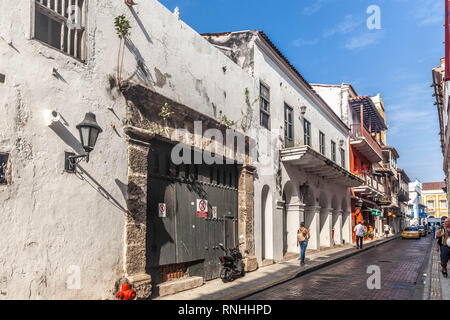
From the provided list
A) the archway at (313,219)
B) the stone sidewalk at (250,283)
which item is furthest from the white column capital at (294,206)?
the stone sidewalk at (250,283)

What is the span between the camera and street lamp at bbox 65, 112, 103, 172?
6094 mm

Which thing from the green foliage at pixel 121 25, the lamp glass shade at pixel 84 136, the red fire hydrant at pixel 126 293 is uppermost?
the green foliage at pixel 121 25

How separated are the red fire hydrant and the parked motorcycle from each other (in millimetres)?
3146

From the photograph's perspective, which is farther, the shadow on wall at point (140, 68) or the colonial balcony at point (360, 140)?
the colonial balcony at point (360, 140)

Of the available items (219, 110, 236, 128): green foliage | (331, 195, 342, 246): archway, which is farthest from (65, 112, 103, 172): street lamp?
(331, 195, 342, 246): archway

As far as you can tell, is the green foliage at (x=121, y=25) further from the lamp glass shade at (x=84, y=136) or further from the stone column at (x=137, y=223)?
the lamp glass shade at (x=84, y=136)

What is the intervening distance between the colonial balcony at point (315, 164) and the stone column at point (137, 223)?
299 inches

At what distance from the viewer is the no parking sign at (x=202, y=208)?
31.8 ft

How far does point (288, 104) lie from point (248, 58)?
3.45 meters

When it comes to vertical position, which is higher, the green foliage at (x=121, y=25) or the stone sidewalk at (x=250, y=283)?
the green foliage at (x=121, y=25)

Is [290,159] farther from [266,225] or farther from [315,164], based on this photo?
[266,225]

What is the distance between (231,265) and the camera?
390 inches

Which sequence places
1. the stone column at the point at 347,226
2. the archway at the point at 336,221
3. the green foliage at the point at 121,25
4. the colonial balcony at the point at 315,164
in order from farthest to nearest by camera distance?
the stone column at the point at 347,226
the archway at the point at 336,221
the colonial balcony at the point at 315,164
the green foliage at the point at 121,25

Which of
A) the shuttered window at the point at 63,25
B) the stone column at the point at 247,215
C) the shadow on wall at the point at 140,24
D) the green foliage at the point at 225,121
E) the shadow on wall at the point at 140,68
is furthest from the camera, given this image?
the stone column at the point at 247,215
